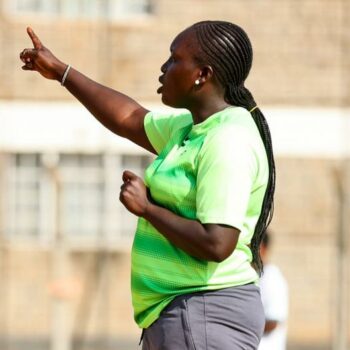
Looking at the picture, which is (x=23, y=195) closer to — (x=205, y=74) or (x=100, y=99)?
(x=100, y=99)

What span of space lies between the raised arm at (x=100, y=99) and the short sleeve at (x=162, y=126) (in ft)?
0.27

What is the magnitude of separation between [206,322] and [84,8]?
14.9m

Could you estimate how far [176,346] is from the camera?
4527mm

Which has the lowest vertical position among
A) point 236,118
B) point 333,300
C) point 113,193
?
point 333,300

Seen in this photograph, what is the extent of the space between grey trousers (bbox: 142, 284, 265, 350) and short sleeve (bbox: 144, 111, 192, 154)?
658 mm

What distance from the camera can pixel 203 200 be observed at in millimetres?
4426

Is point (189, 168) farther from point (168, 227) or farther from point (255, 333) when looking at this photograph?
point (255, 333)

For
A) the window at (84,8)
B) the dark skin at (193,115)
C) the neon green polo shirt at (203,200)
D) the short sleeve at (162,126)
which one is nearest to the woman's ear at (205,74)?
the dark skin at (193,115)

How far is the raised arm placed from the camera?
205 inches

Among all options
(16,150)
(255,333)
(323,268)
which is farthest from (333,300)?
(255,333)

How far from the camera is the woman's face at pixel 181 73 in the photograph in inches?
Result: 181

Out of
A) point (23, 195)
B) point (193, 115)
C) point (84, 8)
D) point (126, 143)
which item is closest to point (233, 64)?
point (193, 115)

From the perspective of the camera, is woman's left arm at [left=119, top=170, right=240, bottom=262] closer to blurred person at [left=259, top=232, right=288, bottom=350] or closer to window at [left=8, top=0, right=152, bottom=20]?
blurred person at [left=259, top=232, right=288, bottom=350]

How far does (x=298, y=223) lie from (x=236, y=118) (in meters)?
14.4
